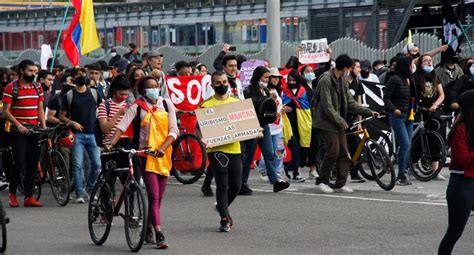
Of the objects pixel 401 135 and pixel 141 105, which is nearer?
pixel 141 105

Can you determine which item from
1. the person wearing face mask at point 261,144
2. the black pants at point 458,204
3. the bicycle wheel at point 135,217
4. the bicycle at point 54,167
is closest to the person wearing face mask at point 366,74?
the person wearing face mask at point 261,144

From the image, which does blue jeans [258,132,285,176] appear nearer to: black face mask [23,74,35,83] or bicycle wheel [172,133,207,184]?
bicycle wheel [172,133,207,184]

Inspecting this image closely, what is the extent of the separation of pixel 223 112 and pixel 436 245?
3045mm

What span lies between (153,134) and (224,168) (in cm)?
139

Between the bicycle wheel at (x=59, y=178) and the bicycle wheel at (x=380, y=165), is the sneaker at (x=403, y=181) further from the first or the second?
the bicycle wheel at (x=59, y=178)

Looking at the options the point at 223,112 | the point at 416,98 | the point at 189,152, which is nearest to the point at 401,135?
the point at 416,98

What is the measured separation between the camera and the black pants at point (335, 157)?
632 inches

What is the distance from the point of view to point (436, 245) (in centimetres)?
1159

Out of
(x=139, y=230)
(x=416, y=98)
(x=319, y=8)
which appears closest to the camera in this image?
(x=139, y=230)

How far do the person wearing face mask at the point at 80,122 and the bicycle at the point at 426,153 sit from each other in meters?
4.74

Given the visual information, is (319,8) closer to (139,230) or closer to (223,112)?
(223,112)

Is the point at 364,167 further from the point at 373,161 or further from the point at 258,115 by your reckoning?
the point at 258,115

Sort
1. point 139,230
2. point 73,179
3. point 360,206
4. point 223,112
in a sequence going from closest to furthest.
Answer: point 139,230 → point 223,112 → point 360,206 → point 73,179

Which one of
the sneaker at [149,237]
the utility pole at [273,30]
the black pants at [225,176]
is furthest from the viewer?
the utility pole at [273,30]
